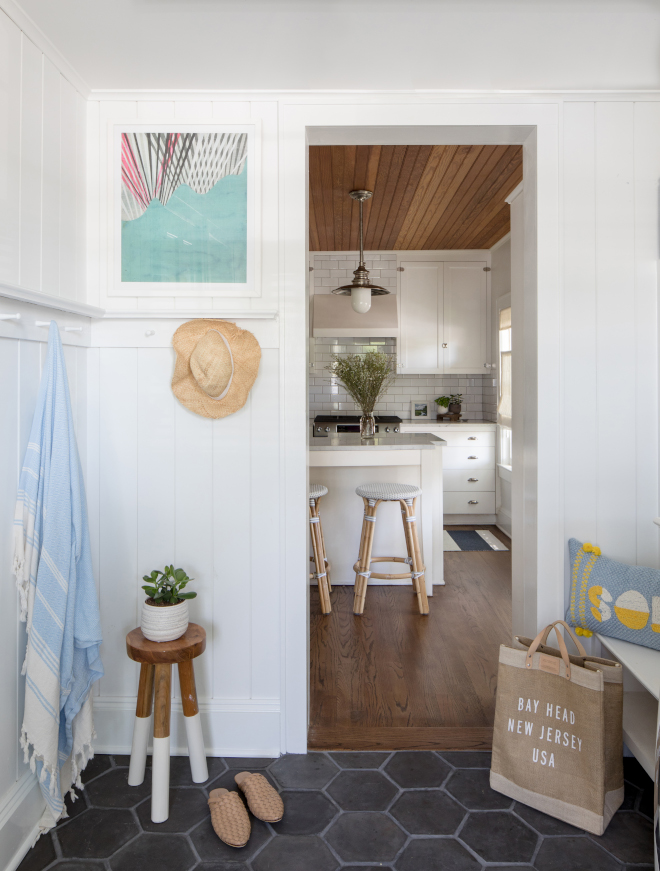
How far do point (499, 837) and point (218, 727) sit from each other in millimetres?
980

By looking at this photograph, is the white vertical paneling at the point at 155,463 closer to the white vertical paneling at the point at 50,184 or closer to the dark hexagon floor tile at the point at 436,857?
the white vertical paneling at the point at 50,184

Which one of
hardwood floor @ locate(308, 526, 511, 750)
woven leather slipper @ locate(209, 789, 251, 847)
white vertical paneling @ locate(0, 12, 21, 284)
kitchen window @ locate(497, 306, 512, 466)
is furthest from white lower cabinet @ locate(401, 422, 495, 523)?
white vertical paneling @ locate(0, 12, 21, 284)

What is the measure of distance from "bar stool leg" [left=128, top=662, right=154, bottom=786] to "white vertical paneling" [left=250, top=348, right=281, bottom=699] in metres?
0.39

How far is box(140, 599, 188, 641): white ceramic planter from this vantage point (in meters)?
1.82

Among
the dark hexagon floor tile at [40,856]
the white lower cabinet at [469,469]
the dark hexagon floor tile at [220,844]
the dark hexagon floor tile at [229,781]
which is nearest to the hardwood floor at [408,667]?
the dark hexagon floor tile at [229,781]

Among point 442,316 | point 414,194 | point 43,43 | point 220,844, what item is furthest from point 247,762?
point 442,316

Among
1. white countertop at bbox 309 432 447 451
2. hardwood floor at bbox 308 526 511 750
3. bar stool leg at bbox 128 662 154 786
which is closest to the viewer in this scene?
bar stool leg at bbox 128 662 154 786

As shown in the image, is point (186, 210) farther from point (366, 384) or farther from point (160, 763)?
point (366, 384)

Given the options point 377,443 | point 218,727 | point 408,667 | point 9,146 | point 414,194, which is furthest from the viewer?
point 414,194

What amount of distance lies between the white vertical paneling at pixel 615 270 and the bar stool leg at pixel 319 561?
163 centimetres

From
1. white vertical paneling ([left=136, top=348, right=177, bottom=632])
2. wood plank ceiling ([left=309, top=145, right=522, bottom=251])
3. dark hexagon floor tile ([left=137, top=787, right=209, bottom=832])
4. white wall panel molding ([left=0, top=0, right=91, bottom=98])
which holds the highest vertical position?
wood plank ceiling ([left=309, top=145, right=522, bottom=251])

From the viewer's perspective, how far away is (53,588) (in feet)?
5.43

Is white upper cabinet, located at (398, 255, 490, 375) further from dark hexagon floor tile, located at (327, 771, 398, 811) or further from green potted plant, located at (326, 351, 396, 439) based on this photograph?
dark hexagon floor tile, located at (327, 771, 398, 811)

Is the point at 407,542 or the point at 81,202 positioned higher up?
the point at 81,202
